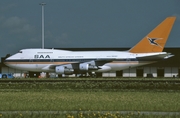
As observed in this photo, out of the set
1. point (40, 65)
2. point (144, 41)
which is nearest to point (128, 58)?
point (144, 41)

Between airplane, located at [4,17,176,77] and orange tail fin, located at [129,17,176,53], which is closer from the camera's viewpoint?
airplane, located at [4,17,176,77]

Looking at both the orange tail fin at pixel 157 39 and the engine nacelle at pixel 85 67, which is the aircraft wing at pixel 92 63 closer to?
the engine nacelle at pixel 85 67

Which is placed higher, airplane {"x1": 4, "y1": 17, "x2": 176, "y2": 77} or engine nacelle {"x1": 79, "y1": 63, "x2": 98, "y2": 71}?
airplane {"x1": 4, "y1": 17, "x2": 176, "y2": 77}

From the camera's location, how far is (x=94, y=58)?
3236 inches

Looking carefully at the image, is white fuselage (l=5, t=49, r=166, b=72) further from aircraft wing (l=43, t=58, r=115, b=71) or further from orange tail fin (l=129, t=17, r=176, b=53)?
orange tail fin (l=129, t=17, r=176, b=53)

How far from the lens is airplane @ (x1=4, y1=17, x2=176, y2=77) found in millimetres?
80688

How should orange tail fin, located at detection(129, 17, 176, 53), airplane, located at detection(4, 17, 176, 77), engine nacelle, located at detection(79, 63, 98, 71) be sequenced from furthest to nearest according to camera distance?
1. orange tail fin, located at detection(129, 17, 176, 53)
2. airplane, located at detection(4, 17, 176, 77)
3. engine nacelle, located at detection(79, 63, 98, 71)

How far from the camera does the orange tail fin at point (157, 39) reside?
82000 millimetres

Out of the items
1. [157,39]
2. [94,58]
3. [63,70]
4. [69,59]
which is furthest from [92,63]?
[157,39]

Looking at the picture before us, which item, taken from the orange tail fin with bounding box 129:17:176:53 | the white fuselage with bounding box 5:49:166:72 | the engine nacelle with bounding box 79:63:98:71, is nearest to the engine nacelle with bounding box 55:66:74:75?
A: the white fuselage with bounding box 5:49:166:72

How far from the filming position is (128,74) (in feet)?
338

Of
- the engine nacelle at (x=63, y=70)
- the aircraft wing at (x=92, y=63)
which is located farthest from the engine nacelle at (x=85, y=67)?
the engine nacelle at (x=63, y=70)

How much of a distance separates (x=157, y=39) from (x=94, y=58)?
39.6 ft

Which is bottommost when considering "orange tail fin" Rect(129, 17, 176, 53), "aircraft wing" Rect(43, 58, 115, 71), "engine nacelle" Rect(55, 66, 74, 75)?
"engine nacelle" Rect(55, 66, 74, 75)
